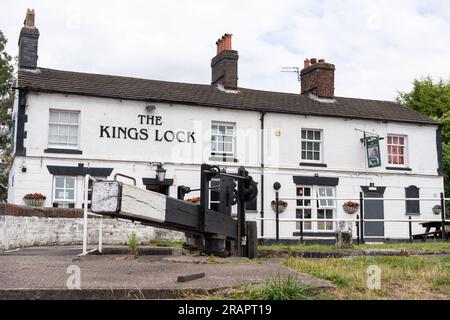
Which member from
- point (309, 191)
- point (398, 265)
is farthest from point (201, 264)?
point (309, 191)

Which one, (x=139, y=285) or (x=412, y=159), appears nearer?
(x=139, y=285)

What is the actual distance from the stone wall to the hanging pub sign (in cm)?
955

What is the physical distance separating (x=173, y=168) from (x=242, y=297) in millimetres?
17124

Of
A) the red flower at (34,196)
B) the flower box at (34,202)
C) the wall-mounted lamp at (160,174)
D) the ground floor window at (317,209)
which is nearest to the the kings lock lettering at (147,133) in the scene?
the wall-mounted lamp at (160,174)

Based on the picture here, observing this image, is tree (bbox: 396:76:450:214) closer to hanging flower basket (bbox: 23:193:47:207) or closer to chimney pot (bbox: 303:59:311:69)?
chimney pot (bbox: 303:59:311:69)

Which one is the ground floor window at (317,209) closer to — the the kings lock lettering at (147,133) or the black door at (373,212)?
the black door at (373,212)

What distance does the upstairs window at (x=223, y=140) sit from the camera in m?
22.3

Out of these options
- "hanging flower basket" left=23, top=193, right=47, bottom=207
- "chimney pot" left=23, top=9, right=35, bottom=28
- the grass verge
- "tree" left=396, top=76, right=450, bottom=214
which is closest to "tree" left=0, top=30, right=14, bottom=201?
"chimney pot" left=23, top=9, right=35, bottom=28

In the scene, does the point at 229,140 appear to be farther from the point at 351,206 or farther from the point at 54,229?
the point at 54,229

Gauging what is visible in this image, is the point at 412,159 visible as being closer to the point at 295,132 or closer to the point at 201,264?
the point at 295,132

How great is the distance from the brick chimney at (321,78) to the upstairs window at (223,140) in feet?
16.9

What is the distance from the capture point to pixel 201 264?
22.2 feet

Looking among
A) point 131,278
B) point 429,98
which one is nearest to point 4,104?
point 429,98

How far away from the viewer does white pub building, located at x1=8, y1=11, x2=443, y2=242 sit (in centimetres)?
2003
